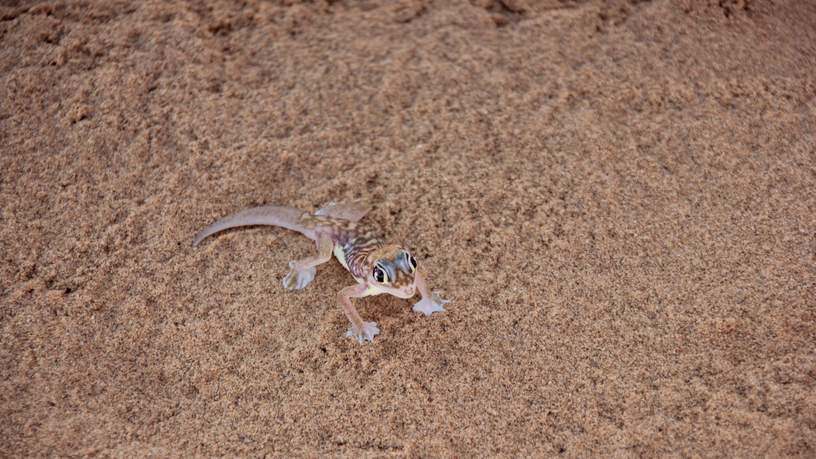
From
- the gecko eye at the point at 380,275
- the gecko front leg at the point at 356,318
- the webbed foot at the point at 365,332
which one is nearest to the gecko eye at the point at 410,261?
the gecko eye at the point at 380,275

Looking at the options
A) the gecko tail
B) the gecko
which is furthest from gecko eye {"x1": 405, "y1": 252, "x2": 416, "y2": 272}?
the gecko tail

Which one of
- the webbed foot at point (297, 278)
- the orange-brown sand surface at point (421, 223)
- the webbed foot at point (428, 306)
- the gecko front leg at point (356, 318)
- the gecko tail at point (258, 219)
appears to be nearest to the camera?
the orange-brown sand surface at point (421, 223)

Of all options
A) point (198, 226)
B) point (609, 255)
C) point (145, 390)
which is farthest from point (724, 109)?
point (145, 390)

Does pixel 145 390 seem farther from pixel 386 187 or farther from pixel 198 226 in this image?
pixel 386 187

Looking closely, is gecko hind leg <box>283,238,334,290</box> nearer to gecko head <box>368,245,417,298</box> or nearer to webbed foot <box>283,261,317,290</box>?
webbed foot <box>283,261,317,290</box>

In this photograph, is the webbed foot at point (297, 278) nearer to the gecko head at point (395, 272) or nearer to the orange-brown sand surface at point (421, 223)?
the orange-brown sand surface at point (421, 223)

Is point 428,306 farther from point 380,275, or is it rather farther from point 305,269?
point 305,269
